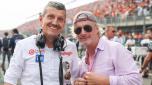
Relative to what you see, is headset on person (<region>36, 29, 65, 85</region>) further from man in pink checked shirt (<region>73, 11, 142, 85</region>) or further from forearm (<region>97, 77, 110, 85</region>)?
forearm (<region>97, 77, 110, 85</region>)

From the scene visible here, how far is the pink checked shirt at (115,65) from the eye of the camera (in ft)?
9.29

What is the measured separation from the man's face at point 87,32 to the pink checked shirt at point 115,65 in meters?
0.07

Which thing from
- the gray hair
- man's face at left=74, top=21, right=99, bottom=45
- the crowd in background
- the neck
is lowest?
the neck

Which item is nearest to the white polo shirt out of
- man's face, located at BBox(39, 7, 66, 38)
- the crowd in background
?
man's face, located at BBox(39, 7, 66, 38)

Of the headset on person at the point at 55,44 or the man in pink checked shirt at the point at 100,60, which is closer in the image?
the man in pink checked shirt at the point at 100,60

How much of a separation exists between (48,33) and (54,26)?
0.23 ft

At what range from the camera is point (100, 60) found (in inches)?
116

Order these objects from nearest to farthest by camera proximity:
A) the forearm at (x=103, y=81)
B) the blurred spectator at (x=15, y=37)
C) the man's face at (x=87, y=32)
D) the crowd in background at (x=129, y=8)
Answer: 1. the forearm at (x=103, y=81)
2. the man's face at (x=87, y=32)
3. the blurred spectator at (x=15, y=37)
4. the crowd in background at (x=129, y=8)

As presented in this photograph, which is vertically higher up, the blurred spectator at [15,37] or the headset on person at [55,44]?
the blurred spectator at [15,37]

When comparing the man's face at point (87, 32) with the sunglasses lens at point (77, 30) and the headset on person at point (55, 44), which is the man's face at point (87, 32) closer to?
the sunglasses lens at point (77, 30)

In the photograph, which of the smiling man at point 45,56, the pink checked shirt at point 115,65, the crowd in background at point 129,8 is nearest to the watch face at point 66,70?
the smiling man at point 45,56

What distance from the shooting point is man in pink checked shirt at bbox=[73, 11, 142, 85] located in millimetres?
2826

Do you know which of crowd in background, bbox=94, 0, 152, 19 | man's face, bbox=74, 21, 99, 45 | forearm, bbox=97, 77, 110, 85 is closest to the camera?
forearm, bbox=97, 77, 110, 85

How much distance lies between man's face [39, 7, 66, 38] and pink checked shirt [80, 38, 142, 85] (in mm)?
319
